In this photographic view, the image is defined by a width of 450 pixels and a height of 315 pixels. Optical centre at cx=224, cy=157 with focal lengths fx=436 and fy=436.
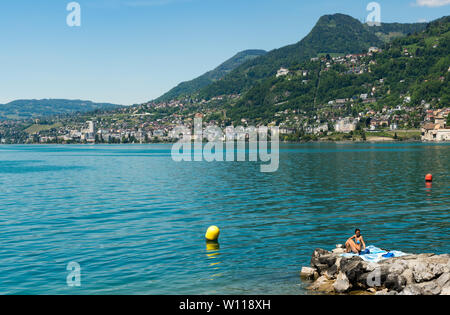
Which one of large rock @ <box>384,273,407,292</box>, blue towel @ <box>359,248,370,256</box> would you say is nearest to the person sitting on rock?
blue towel @ <box>359,248,370,256</box>

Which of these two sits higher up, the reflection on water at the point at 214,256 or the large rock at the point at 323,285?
the large rock at the point at 323,285

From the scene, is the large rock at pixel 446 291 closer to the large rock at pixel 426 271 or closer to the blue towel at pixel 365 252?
the large rock at pixel 426 271

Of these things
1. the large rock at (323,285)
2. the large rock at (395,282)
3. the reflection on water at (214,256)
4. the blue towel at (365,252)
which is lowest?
the reflection on water at (214,256)

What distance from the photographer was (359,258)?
24.5 metres

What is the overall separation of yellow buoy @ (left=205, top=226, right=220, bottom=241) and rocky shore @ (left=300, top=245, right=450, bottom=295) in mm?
9840

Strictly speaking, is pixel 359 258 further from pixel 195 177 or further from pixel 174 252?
pixel 195 177

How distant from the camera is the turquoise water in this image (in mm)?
25361

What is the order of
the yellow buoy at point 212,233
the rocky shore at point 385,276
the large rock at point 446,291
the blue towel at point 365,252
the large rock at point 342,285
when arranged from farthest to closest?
the yellow buoy at point 212,233
the blue towel at point 365,252
the large rock at point 342,285
the rocky shore at point 385,276
the large rock at point 446,291

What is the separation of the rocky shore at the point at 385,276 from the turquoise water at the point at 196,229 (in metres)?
1.70

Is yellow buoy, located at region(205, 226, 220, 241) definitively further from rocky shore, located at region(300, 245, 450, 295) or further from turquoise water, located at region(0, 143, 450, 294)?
rocky shore, located at region(300, 245, 450, 295)

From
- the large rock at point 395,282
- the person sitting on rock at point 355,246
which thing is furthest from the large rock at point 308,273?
the large rock at point 395,282

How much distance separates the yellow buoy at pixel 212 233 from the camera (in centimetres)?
3391
